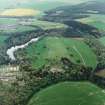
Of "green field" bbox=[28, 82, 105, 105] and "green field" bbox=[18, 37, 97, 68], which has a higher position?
Answer: "green field" bbox=[18, 37, 97, 68]

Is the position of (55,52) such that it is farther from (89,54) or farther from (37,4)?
(37,4)

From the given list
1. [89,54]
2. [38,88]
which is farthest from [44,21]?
[38,88]

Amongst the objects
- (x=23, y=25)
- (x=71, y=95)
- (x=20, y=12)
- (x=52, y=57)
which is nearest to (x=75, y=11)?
(x=20, y=12)

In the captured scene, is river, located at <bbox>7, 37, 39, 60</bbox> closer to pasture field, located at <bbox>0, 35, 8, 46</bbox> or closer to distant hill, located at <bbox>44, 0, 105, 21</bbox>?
pasture field, located at <bbox>0, 35, 8, 46</bbox>

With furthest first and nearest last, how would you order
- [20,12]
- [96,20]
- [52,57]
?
1. [20,12]
2. [96,20]
3. [52,57]

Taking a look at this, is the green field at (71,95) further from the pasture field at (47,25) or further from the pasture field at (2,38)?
the pasture field at (47,25)

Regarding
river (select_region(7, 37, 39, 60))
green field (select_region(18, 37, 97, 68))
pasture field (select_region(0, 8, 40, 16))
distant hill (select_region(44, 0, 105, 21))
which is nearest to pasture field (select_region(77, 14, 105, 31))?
distant hill (select_region(44, 0, 105, 21))

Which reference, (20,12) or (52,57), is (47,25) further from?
(52,57)
